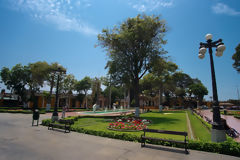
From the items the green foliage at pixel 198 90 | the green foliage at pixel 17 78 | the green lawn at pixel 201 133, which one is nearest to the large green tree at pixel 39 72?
the green foliage at pixel 17 78

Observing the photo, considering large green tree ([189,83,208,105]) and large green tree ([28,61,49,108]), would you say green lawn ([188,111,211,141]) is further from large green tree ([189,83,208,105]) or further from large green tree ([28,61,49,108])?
large green tree ([189,83,208,105])

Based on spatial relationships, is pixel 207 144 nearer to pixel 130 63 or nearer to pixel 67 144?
pixel 67 144

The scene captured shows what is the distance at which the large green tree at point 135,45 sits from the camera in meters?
19.5

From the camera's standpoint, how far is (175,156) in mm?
5492

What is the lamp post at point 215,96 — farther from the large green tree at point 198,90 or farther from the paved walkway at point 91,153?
the large green tree at point 198,90

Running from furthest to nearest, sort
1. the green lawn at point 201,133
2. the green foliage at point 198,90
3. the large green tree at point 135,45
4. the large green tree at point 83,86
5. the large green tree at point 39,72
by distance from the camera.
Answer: the green foliage at point 198,90 < the large green tree at point 83,86 < the large green tree at point 39,72 < the large green tree at point 135,45 < the green lawn at point 201,133

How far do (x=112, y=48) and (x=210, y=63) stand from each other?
16.2m

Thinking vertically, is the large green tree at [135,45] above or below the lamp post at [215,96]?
above

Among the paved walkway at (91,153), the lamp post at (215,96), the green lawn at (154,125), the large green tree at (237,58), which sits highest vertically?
the large green tree at (237,58)

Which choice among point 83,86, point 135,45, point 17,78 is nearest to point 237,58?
point 135,45

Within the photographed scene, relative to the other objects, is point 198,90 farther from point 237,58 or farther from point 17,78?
point 17,78

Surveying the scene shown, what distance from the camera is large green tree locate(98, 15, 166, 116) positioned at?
19547 millimetres

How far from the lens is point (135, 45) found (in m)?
20.8

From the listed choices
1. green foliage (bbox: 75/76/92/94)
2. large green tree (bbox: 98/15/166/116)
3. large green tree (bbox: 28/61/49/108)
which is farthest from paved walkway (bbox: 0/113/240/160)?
green foliage (bbox: 75/76/92/94)
